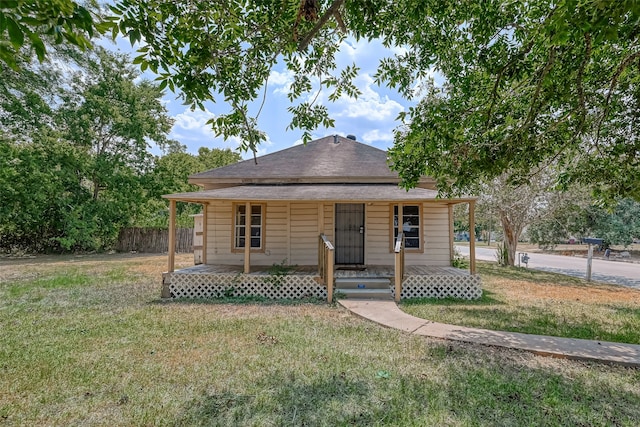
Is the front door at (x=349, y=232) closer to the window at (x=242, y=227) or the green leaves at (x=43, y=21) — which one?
the window at (x=242, y=227)

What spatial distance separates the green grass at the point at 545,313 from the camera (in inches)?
220

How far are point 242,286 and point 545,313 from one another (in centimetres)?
679

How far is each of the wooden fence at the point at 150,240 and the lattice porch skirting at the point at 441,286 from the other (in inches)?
647

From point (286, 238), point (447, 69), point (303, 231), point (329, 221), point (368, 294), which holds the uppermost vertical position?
point (447, 69)

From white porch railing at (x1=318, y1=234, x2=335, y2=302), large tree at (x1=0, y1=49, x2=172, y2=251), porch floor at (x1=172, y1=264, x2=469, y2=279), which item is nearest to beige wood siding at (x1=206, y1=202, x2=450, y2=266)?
porch floor at (x1=172, y1=264, x2=469, y2=279)

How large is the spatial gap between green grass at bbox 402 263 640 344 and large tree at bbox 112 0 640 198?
243 cm

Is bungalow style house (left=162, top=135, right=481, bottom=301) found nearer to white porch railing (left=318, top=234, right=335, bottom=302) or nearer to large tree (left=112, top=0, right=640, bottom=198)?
white porch railing (left=318, top=234, right=335, bottom=302)

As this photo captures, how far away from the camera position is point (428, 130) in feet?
15.2

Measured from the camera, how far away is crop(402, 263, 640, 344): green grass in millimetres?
A: 5582

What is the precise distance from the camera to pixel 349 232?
1034cm

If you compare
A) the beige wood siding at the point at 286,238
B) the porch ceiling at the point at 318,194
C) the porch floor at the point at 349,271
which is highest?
the porch ceiling at the point at 318,194

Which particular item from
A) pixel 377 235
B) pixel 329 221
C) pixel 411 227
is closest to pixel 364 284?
pixel 377 235

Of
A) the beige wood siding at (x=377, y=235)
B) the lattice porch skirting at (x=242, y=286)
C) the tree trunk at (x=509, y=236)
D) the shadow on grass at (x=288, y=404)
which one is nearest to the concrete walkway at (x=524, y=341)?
the lattice porch skirting at (x=242, y=286)

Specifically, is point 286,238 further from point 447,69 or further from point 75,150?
point 75,150
